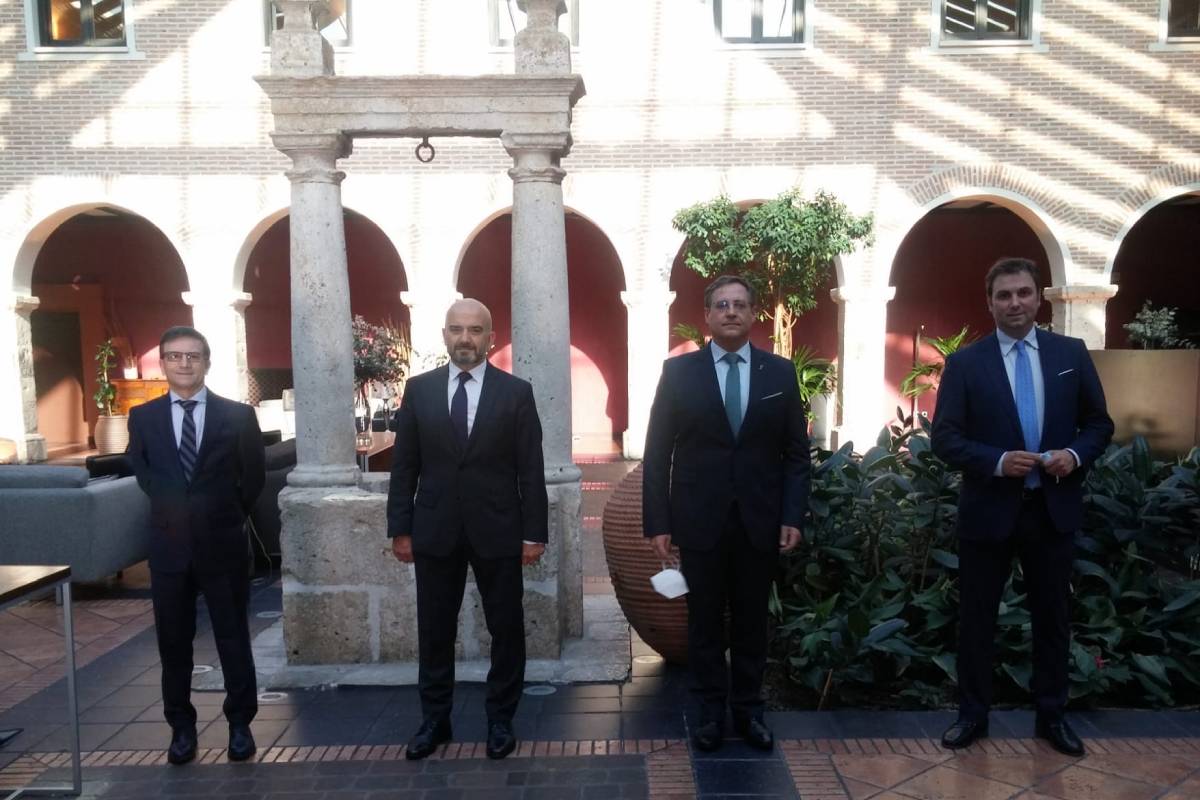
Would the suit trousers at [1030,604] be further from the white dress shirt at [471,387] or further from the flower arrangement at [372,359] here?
the flower arrangement at [372,359]

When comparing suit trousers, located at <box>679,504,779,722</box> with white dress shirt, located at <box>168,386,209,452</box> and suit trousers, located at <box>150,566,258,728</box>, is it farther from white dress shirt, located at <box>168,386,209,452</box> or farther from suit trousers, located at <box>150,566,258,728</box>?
white dress shirt, located at <box>168,386,209,452</box>

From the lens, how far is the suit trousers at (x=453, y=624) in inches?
129

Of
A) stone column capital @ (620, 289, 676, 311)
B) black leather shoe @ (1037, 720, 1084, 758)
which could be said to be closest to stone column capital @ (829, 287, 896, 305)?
stone column capital @ (620, 289, 676, 311)

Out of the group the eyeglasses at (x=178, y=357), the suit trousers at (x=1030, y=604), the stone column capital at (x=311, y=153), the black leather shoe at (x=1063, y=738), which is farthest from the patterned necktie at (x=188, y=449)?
the black leather shoe at (x=1063, y=738)

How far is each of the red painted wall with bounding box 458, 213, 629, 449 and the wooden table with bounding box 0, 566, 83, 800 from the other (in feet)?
36.5

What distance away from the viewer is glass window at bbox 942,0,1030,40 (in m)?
11.4

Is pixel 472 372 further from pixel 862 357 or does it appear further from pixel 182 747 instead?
pixel 862 357

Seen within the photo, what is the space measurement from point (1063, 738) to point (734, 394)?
1733 mm

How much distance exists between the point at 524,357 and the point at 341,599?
141cm

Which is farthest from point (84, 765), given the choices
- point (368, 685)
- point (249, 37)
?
point (249, 37)

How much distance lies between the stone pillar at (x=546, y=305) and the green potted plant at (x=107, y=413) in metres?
10.8

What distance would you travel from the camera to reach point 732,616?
3328mm

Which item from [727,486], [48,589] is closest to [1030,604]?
[727,486]

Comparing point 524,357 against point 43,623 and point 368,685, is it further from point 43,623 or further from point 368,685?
point 43,623
